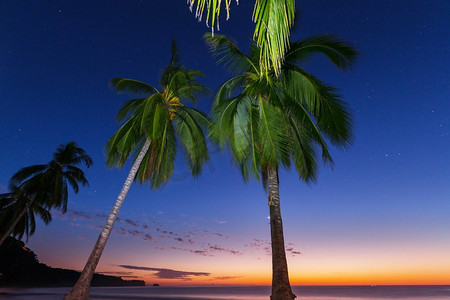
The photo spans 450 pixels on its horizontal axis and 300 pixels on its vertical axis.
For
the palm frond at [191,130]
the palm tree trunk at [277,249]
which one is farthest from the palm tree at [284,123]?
the palm frond at [191,130]

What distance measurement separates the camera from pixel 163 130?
13.0 metres

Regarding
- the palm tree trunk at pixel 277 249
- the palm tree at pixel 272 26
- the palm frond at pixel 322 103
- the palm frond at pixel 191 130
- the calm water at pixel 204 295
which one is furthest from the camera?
the calm water at pixel 204 295

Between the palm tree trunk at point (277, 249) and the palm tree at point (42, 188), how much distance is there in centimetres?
1750

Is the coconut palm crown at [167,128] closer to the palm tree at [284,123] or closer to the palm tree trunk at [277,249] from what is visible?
the palm tree at [284,123]

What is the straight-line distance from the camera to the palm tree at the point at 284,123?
31.4ft

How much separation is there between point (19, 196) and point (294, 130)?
21.5 m

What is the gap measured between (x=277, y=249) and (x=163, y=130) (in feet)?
22.0

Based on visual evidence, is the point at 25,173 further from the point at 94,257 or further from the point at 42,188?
the point at 94,257

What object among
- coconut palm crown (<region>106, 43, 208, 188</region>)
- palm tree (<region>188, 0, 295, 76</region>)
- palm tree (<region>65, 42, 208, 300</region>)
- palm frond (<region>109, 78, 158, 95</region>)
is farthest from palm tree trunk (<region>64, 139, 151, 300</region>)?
palm tree (<region>188, 0, 295, 76</region>)

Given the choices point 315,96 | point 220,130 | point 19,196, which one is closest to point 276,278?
point 220,130

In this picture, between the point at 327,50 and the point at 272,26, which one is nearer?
the point at 272,26

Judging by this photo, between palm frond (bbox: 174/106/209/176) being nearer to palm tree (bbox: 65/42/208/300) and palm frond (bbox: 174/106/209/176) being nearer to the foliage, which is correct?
palm tree (bbox: 65/42/208/300)

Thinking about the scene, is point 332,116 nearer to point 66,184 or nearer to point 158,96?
point 158,96

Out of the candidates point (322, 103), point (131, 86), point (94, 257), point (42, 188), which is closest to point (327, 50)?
point (322, 103)
